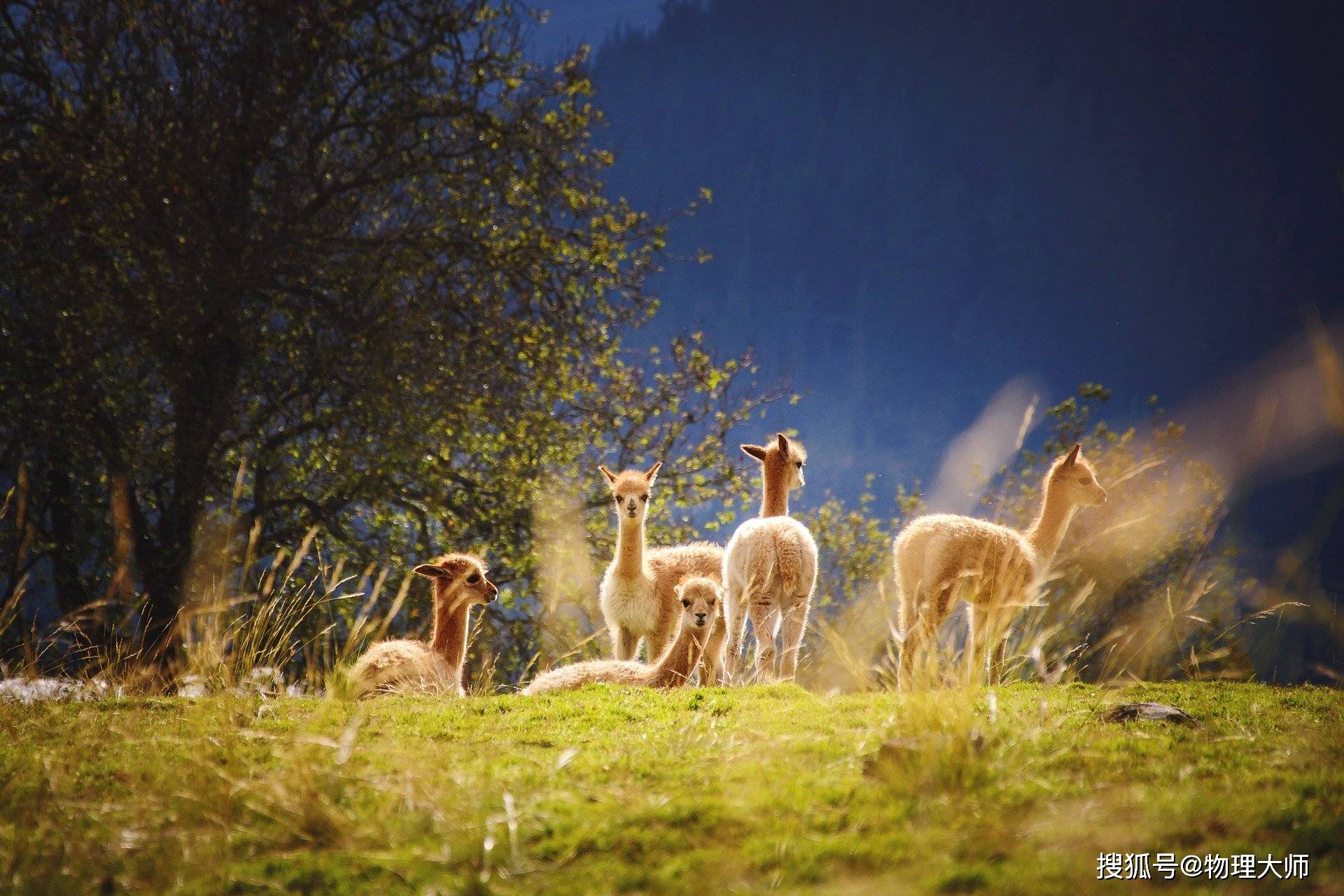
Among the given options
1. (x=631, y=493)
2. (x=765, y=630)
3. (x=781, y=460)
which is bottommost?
(x=765, y=630)

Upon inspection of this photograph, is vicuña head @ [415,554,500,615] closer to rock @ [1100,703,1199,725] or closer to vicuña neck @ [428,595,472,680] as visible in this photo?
vicuña neck @ [428,595,472,680]

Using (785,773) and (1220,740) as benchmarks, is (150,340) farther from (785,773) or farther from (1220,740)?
(1220,740)

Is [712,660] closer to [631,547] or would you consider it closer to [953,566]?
[631,547]

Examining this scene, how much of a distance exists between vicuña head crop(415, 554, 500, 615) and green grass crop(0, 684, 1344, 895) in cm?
330

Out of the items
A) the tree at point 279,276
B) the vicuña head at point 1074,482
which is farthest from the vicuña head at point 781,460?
the tree at point 279,276

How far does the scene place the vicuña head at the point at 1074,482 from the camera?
409 inches

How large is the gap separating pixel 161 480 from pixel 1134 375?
175 m

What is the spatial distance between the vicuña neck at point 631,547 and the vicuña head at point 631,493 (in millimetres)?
41

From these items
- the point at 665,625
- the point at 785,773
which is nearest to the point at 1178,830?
the point at 785,773

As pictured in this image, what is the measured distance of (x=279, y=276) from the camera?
13.5 metres

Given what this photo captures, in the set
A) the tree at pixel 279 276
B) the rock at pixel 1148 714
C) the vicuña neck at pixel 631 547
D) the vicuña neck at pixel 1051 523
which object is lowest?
the rock at pixel 1148 714

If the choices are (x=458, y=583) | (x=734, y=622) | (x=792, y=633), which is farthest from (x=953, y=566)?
(x=458, y=583)

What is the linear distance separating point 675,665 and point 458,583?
90.8 inches

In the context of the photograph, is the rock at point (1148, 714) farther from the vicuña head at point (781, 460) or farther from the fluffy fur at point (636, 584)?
the vicuña head at point (781, 460)
